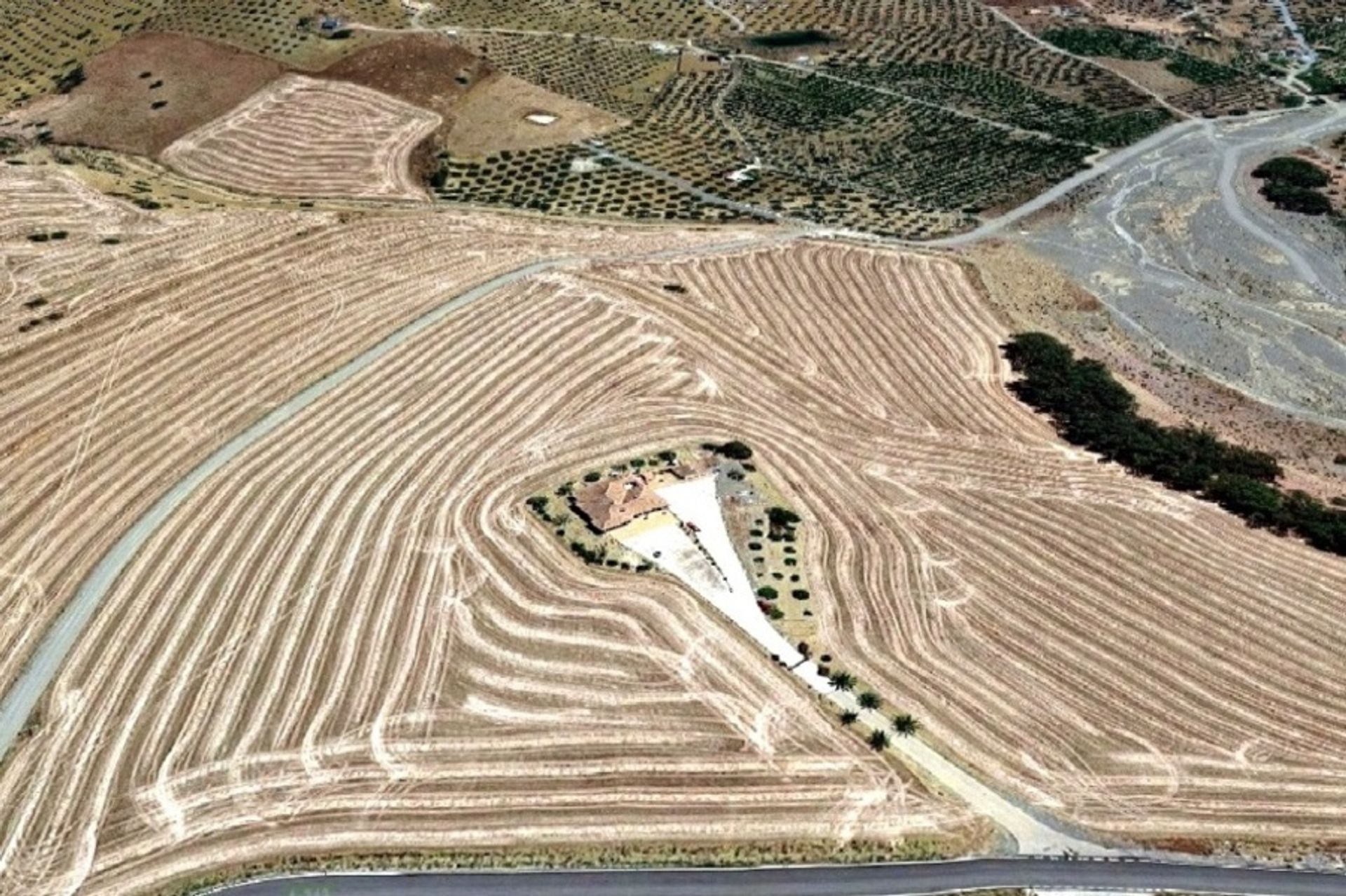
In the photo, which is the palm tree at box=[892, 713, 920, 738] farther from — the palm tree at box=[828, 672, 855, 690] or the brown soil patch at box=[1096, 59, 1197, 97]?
the brown soil patch at box=[1096, 59, 1197, 97]

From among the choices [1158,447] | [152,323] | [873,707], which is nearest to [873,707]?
[873,707]

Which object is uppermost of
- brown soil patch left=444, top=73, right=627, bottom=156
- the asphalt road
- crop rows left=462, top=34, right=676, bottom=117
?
crop rows left=462, top=34, right=676, bottom=117

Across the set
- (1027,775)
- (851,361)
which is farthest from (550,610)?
(851,361)

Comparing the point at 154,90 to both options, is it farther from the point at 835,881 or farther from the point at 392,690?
the point at 835,881

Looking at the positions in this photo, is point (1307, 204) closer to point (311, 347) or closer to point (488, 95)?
point (488, 95)

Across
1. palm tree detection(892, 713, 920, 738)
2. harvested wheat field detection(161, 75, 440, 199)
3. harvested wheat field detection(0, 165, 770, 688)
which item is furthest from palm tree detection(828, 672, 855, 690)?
harvested wheat field detection(161, 75, 440, 199)

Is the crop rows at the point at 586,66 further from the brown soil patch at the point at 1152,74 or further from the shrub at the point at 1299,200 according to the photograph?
the shrub at the point at 1299,200
